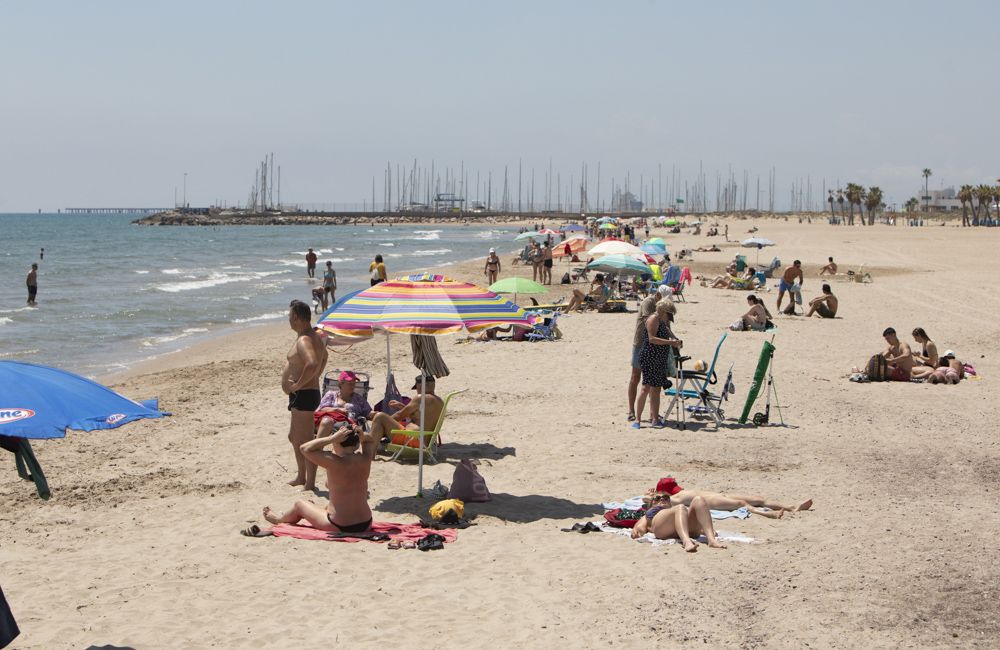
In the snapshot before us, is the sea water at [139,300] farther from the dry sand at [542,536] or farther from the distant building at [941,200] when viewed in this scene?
the distant building at [941,200]

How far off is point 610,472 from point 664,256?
2622 cm

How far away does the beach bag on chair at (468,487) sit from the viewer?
826cm

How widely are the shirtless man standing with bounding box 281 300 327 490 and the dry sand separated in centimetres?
53

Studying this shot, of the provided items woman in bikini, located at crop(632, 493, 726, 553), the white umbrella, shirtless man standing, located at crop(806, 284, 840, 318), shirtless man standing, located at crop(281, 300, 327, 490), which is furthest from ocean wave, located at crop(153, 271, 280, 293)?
woman in bikini, located at crop(632, 493, 726, 553)

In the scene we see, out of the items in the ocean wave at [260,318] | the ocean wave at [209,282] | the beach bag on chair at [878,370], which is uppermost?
the beach bag on chair at [878,370]

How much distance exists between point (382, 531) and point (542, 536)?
1188 mm

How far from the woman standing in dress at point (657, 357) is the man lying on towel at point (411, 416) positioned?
2350mm

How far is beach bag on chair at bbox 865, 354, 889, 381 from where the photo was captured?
13664mm

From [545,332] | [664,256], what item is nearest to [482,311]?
[545,332]

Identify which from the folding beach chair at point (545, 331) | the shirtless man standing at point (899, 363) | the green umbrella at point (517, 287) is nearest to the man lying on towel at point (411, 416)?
the shirtless man standing at point (899, 363)

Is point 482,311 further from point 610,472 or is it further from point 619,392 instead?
point 619,392

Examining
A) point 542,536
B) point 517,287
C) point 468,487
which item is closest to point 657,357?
point 468,487

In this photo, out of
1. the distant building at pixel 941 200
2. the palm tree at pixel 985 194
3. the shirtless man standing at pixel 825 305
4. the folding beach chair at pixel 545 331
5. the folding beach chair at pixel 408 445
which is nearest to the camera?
the folding beach chair at pixel 408 445

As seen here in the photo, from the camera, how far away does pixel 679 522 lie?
723cm
